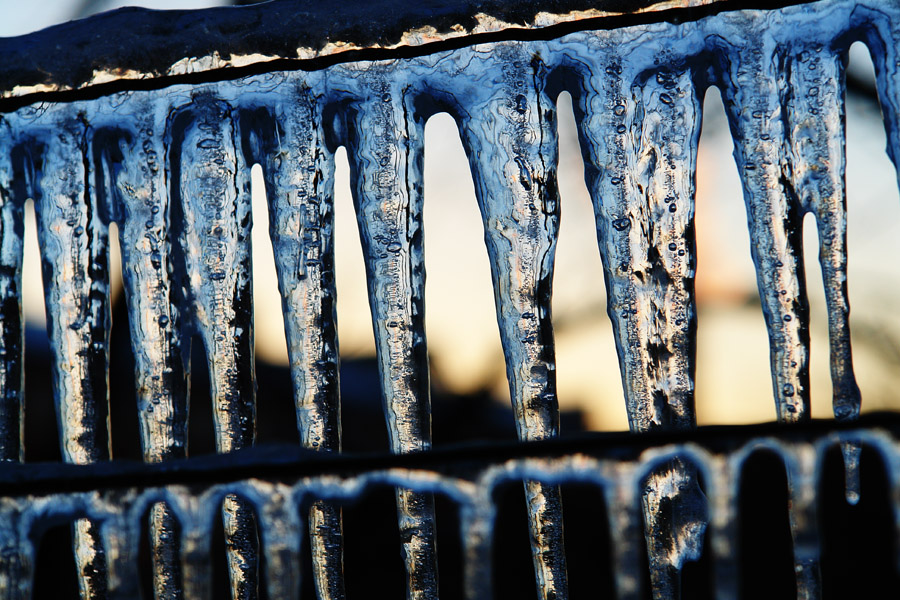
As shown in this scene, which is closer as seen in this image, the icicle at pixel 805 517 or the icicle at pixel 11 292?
the icicle at pixel 805 517

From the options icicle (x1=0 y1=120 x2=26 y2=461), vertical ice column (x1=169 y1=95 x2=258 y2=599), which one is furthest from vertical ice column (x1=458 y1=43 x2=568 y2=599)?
icicle (x1=0 y1=120 x2=26 y2=461)

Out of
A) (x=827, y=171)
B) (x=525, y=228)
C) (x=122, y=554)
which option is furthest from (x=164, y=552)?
(x=827, y=171)

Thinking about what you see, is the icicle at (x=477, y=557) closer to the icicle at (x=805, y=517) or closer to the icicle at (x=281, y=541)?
the icicle at (x=281, y=541)

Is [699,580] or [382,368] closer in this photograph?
[382,368]

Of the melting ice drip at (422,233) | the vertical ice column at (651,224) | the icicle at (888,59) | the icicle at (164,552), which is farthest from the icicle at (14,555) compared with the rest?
the icicle at (888,59)

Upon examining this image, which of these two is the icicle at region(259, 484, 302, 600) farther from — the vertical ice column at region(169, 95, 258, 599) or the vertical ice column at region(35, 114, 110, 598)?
the vertical ice column at region(35, 114, 110, 598)

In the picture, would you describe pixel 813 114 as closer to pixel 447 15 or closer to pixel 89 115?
pixel 447 15

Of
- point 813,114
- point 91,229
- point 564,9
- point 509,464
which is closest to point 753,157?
point 813,114
